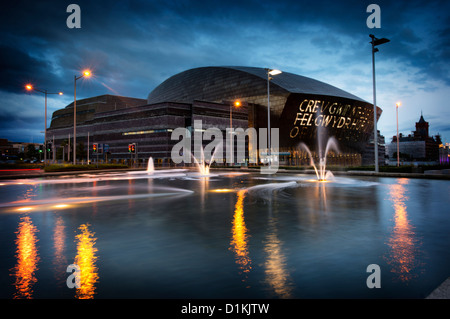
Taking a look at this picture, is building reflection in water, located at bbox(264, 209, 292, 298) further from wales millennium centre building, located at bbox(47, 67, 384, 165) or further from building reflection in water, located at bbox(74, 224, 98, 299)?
wales millennium centre building, located at bbox(47, 67, 384, 165)

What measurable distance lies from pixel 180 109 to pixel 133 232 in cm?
8038

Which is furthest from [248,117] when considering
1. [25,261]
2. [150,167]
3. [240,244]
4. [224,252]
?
[25,261]

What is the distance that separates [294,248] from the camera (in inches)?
244

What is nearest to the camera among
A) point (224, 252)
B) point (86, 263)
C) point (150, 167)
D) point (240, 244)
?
point (86, 263)

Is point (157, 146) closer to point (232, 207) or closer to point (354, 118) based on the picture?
point (354, 118)

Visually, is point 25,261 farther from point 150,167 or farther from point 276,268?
point 150,167

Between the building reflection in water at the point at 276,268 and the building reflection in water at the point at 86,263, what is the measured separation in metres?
2.42

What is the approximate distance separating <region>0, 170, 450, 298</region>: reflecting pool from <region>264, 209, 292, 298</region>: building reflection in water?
2 centimetres

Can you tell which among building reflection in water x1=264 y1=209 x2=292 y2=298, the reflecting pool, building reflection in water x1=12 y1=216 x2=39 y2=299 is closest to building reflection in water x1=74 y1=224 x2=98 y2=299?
the reflecting pool

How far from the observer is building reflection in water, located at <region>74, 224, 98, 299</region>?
421 cm

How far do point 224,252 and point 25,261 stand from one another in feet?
11.3

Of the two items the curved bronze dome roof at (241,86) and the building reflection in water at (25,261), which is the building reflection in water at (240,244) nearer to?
the building reflection in water at (25,261)

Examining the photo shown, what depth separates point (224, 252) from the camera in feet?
19.6

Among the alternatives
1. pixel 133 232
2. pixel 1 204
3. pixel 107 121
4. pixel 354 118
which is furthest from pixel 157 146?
pixel 133 232
